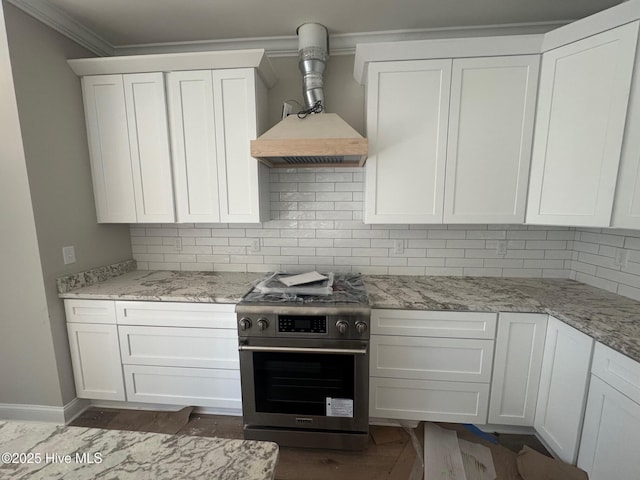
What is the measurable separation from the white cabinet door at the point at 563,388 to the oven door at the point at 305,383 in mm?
1043

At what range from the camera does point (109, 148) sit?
198 centimetres

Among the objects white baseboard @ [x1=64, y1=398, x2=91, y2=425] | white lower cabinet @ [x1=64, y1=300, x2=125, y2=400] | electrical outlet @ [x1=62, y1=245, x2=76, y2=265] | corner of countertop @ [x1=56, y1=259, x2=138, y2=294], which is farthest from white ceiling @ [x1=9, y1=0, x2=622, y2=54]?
white baseboard @ [x1=64, y1=398, x2=91, y2=425]

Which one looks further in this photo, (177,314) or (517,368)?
(177,314)

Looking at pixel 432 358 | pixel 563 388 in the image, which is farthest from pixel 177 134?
pixel 563 388

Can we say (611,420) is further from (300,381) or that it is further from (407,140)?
(407,140)

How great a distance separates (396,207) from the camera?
1.86 meters

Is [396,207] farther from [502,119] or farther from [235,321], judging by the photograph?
[235,321]

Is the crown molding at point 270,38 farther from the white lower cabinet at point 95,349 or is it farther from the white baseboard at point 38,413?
the white baseboard at point 38,413

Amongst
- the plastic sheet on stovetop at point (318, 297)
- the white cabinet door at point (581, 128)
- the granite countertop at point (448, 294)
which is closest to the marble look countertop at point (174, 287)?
the granite countertop at point (448, 294)

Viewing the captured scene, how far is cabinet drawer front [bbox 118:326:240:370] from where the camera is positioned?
1809mm

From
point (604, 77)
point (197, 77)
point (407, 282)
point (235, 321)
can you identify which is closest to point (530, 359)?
point (407, 282)

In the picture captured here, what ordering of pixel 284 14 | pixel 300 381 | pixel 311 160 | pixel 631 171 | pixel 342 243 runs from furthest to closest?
pixel 342 243, pixel 311 160, pixel 284 14, pixel 300 381, pixel 631 171

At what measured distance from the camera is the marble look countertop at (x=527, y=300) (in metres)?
1.29

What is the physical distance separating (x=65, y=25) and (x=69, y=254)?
152 centimetres
